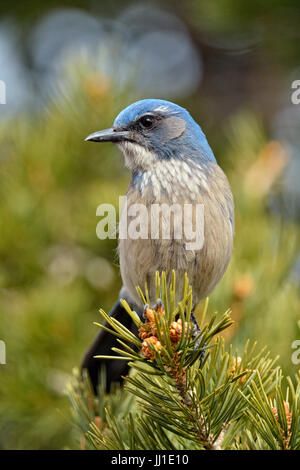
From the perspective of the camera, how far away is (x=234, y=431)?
2090 mm

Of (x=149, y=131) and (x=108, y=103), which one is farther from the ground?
(x=108, y=103)

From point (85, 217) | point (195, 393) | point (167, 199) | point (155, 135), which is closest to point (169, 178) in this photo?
point (167, 199)

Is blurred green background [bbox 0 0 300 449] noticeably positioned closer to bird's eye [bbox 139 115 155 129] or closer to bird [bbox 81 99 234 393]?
bird [bbox 81 99 234 393]

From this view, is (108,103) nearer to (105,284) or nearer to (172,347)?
(105,284)

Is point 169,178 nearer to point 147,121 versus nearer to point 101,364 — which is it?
point 147,121

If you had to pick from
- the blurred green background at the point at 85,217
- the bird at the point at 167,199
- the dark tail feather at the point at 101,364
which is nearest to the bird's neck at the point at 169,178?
the bird at the point at 167,199

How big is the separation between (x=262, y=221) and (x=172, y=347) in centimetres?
174

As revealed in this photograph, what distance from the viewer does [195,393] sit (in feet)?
6.47

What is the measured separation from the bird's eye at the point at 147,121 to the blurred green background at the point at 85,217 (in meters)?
0.69

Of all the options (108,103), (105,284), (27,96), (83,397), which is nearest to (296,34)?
(108,103)

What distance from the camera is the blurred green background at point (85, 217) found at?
9.89 feet

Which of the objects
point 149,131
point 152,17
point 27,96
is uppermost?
point 152,17

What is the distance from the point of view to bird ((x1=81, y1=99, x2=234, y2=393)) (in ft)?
8.71

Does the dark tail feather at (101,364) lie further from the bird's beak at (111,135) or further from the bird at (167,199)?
the bird's beak at (111,135)
